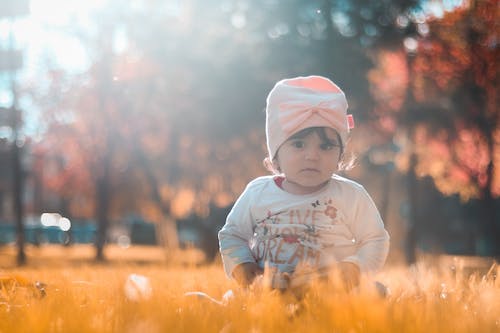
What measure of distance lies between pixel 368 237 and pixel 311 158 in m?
0.49

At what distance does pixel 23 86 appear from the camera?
2998 centimetres

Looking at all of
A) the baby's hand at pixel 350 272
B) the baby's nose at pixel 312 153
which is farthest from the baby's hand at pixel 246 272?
the baby's nose at pixel 312 153

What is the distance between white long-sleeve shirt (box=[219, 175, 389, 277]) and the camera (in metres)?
3.36

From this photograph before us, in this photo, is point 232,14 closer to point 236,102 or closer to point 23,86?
point 236,102

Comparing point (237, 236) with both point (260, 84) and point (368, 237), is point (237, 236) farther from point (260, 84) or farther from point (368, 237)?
point (260, 84)

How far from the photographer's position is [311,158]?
11.1ft

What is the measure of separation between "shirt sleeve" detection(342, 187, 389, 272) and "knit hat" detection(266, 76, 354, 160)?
380 mm

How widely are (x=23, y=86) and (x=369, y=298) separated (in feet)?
99.3

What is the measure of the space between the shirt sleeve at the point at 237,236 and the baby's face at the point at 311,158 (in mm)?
342

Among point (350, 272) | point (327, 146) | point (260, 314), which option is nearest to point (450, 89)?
point (327, 146)

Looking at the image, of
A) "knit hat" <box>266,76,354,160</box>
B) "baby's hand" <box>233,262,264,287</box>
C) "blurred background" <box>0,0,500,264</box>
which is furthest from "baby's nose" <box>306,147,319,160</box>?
"blurred background" <box>0,0,500,264</box>

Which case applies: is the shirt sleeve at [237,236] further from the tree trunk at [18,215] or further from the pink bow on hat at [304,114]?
the tree trunk at [18,215]

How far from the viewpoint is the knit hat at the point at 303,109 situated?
3.44m

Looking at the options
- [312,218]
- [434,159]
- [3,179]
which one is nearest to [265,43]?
[434,159]
